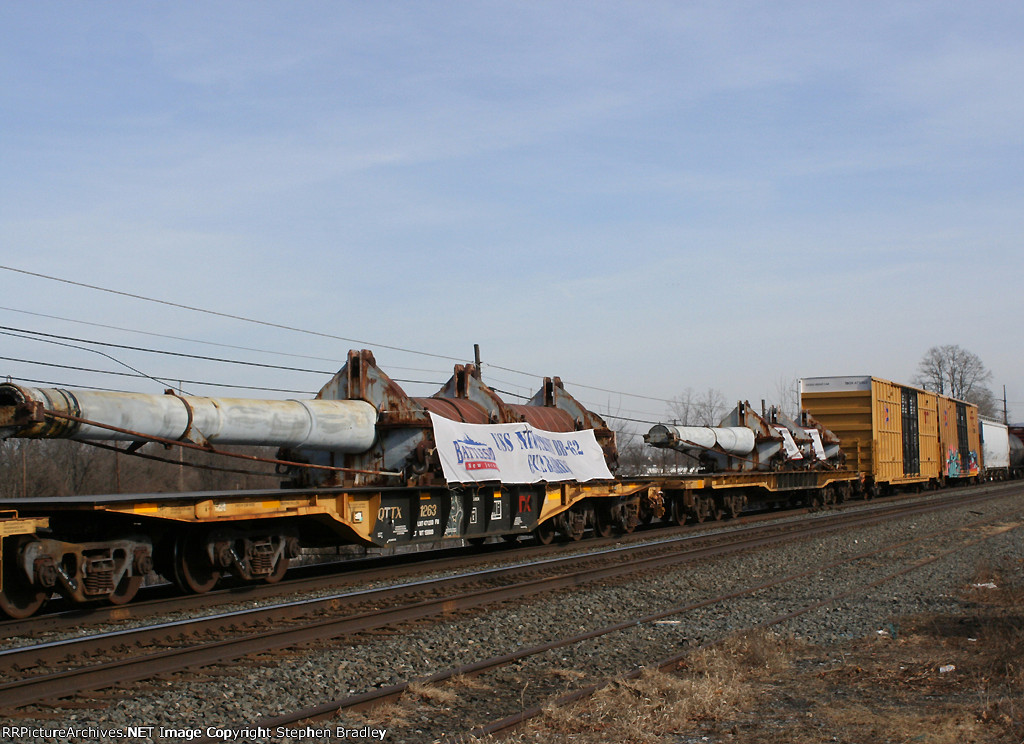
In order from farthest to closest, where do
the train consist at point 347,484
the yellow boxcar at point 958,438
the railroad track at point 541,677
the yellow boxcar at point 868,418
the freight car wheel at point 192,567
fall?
the yellow boxcar at point 958,438 < the yellow boxcar at point 868,418 < the freight car wheel at point 192,567 < the train consist at point 347,484 < the railroad track at point 541,677

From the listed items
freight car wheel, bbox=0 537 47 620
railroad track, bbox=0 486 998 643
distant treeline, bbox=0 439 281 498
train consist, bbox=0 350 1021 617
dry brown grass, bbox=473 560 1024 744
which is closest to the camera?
dry brown grass, bbox=473 560 1024 744

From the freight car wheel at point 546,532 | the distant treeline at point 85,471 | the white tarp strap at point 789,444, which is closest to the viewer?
the freight car wheel at point 546,532

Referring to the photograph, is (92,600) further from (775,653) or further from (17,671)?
(775,653)

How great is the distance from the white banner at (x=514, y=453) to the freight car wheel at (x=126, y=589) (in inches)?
193

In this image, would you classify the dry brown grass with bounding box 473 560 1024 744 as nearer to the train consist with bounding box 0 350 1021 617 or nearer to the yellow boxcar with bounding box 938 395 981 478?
the train consist with bounding box 0 350 1021 617

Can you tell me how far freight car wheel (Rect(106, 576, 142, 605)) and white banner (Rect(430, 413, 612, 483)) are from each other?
193 inches

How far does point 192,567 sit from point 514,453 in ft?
19.8

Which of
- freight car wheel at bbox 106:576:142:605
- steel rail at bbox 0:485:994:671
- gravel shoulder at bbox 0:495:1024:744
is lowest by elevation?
gravel shoulder at bbox 0:495:1024:744

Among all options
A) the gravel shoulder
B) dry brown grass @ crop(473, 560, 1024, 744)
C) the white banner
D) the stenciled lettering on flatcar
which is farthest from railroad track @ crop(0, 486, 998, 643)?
dry brown grass @ crop(473, 560, 1024, 744)

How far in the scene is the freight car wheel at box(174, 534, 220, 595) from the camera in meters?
11.1

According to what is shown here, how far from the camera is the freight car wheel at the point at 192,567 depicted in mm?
11141

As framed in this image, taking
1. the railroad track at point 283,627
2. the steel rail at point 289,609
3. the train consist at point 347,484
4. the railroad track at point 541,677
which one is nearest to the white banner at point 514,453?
the train consist at point 347,484

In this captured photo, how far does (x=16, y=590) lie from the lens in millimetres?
9445

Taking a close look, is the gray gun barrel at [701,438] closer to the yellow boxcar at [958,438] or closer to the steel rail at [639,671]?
the steel rail at [639,671]
